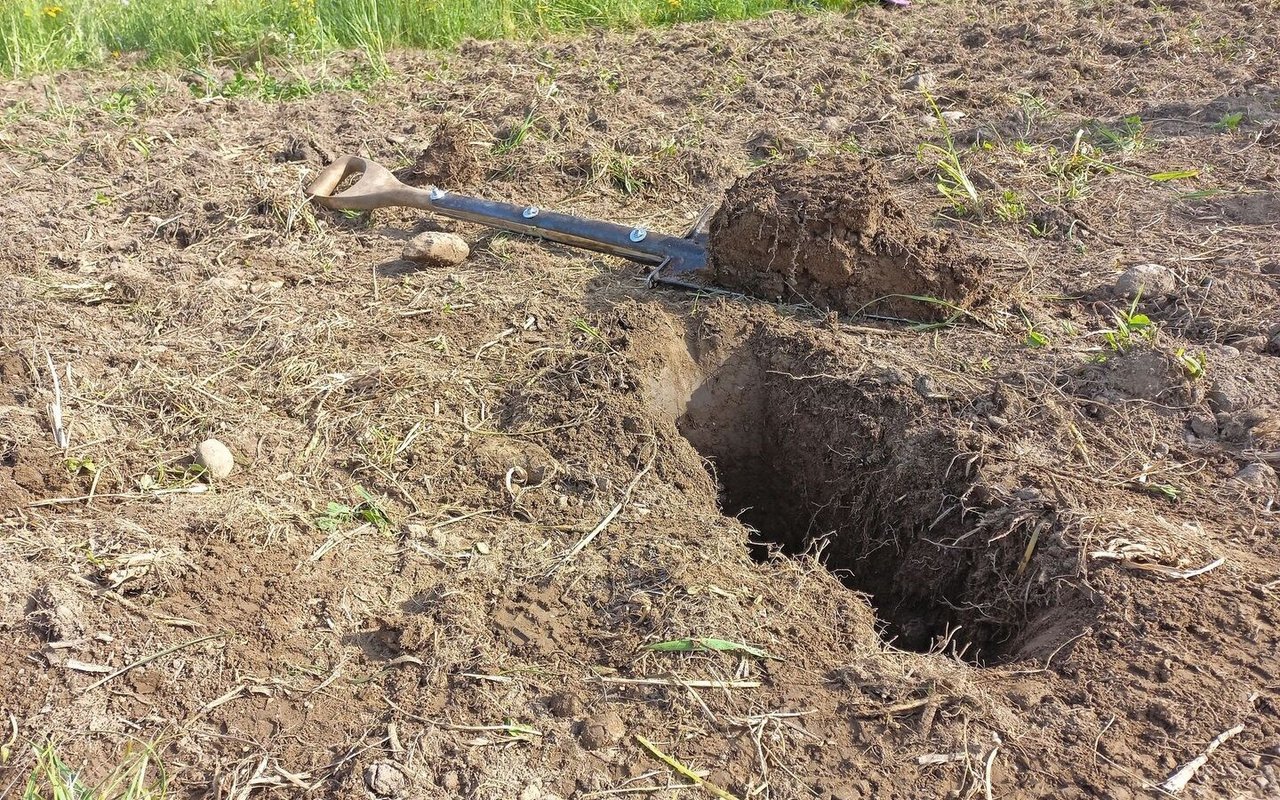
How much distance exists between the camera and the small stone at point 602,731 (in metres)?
1.90

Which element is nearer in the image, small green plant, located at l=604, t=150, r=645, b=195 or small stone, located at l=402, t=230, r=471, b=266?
small stone, located at l=402, t=230, r=471, b=266

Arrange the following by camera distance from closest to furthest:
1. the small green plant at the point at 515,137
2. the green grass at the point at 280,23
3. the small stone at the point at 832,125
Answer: the small green plant at the point at 515,137 < the small stone at the point at 832,125 < the green grass at the point at 280,23

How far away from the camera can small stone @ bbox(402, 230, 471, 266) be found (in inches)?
140

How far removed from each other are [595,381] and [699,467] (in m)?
0.40

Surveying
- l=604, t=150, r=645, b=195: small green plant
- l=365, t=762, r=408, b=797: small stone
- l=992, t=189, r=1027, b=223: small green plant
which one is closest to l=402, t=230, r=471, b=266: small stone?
l=604, t=150, r=645, b=195: small green plant

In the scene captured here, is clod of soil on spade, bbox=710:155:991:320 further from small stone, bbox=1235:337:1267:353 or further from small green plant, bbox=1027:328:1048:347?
small stone, bbox=1235:337:1267:353

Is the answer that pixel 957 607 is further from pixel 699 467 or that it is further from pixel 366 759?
pixel 366 759

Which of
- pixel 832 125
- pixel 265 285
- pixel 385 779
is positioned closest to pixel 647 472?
pixel 385 779

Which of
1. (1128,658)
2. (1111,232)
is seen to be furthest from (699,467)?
(1111,232)

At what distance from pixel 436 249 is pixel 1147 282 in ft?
7.91

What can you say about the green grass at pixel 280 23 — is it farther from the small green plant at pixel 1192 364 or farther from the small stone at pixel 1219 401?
the small stone at pixel 1219 401

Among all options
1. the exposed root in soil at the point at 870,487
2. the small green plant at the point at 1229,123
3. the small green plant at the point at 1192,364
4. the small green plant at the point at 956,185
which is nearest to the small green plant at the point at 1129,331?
the small green plant at the point at 1192,364

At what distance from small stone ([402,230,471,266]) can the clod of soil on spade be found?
996mm

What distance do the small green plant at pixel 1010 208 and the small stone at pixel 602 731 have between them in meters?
2.53
